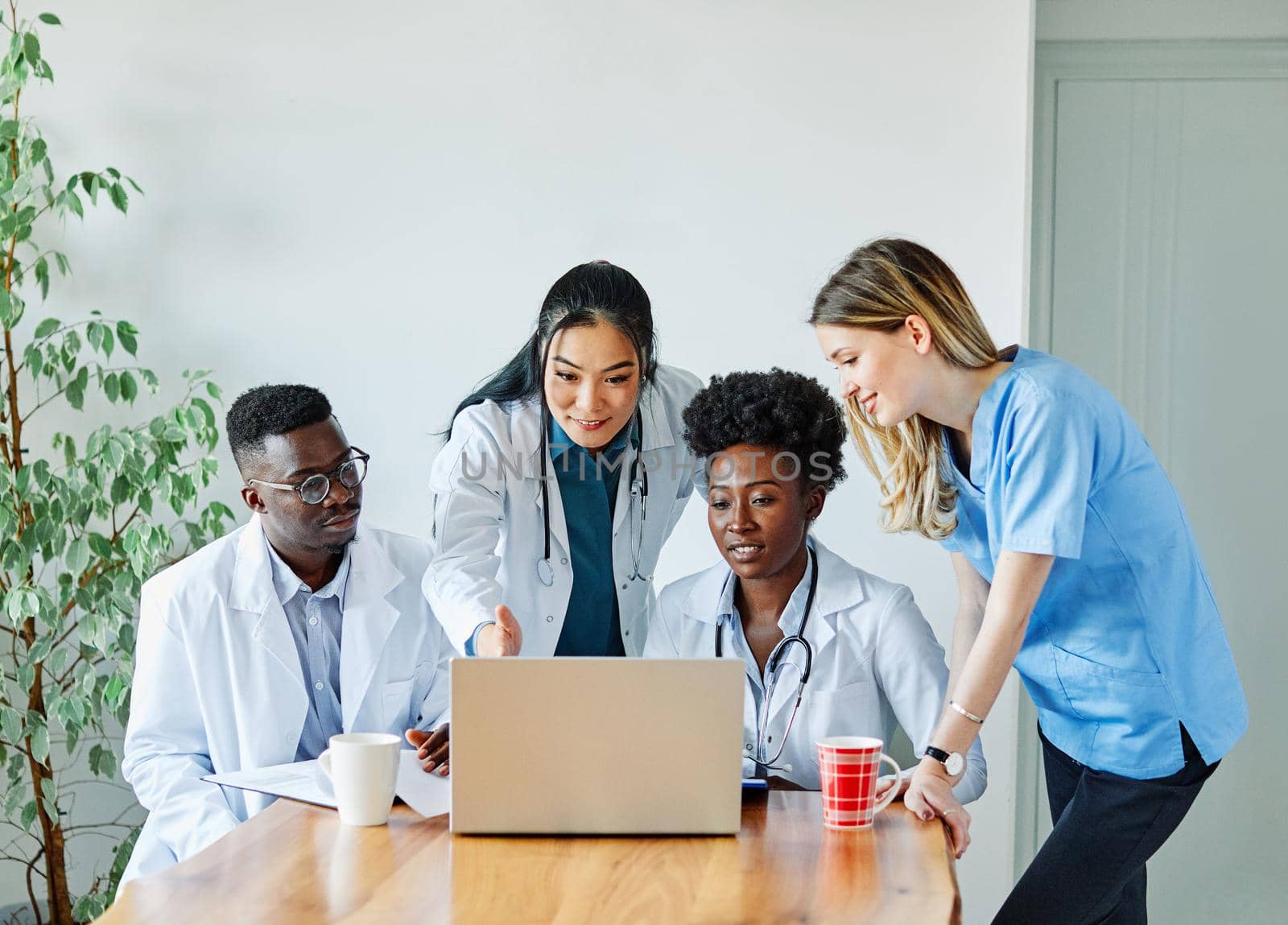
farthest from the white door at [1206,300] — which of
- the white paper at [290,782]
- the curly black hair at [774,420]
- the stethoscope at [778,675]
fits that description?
the white paper at [290,782]

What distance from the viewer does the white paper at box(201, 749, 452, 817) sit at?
1.56 m

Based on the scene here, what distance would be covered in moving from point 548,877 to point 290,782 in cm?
50

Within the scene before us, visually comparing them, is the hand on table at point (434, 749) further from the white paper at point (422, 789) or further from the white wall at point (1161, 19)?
the white wall at point (1161, 19)

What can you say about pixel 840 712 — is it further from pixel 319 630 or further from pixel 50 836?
pixel 50 836

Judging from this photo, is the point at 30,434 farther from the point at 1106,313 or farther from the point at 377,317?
the point at 1106,313

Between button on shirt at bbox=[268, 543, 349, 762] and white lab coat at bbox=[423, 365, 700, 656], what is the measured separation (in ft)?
0.63

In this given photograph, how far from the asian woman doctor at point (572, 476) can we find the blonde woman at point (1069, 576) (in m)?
0.55

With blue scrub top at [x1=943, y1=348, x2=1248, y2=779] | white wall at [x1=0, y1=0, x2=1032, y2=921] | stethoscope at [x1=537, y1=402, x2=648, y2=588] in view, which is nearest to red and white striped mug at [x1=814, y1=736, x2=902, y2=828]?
blue scrub top at [x1=943, y1=348, x2=1248, y2=779]

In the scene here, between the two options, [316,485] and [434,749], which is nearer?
[434,749]

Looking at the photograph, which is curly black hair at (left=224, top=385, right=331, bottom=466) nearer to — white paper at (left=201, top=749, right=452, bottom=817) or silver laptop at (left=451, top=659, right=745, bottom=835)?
white paper at (left=201, top=749, right=452, bottom=817)

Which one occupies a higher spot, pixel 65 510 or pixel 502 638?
pixel 65 510

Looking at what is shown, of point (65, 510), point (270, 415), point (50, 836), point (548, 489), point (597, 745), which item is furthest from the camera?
point (50, 836)

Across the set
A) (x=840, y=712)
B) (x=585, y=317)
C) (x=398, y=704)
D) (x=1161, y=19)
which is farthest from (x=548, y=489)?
(x=1161, y=19)

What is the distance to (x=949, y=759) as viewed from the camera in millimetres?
1648
